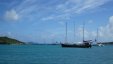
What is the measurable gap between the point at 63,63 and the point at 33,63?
724 cm

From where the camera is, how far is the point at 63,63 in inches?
2421

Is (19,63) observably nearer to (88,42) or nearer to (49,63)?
(49,63)

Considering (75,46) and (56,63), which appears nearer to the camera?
(56,63)

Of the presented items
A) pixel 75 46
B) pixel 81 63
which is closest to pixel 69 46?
pixel 75 46

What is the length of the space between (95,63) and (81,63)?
332 cm

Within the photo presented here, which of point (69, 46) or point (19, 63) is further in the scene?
point (69, 46)

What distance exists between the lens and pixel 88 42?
184 meters

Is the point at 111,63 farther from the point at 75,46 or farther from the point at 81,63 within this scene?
the point at 75,46

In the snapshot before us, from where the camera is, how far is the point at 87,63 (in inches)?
2431

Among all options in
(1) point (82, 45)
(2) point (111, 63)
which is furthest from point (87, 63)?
(1) point (82, 45)

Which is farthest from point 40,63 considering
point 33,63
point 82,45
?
point 82,45

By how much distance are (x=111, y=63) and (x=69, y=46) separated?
130 meters

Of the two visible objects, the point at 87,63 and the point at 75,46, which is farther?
the point at 75,46

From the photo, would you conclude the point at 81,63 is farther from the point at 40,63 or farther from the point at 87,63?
the point at 40,63
